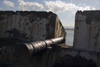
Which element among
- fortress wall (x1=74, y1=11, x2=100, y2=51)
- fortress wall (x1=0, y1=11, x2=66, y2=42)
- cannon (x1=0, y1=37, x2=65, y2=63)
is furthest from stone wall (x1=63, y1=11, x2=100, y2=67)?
cannon (x1=0, y1=37, x2=65, y2=63)

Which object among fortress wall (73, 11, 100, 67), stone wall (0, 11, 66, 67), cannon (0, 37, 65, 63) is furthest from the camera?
stone wall (0, 11, 66, 67)

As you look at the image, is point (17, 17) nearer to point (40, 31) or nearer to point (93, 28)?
point (40, 31)

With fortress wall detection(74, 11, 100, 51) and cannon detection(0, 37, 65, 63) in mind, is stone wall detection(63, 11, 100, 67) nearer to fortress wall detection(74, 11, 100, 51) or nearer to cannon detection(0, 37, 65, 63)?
fortress wall detection(74, 11, 100, 51)

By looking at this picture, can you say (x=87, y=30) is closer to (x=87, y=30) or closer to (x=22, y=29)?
(x=87, y=30)

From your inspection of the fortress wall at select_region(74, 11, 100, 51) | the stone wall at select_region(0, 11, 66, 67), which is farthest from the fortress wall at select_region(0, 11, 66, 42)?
the fortress wall at select_region(74, 11, 100, 51)

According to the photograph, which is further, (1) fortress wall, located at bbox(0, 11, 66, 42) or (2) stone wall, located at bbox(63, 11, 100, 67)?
(1) fortress wall, located at bbox(0, 11, 66, 42)

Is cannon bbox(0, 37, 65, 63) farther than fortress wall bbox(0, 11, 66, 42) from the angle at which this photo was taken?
No

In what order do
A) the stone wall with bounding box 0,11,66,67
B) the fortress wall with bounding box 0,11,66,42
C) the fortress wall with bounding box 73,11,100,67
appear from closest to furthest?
1. the fortress wall with bounding box 73,11,100,67
2. the stone wall with bounding box 0,11,66,67
3. the fortress wall with bounding box 0,11,66,42

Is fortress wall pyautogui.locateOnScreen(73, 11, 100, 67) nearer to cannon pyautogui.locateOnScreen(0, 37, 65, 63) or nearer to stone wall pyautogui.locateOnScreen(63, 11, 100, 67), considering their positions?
stone wall pyautogui.locateOnScreen(63, 11, 100, 67)

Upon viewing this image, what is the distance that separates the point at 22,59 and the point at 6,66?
537 cm

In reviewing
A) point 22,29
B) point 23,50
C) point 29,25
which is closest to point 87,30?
point 29,25

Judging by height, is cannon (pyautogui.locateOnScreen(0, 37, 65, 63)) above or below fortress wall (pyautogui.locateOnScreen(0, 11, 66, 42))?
below

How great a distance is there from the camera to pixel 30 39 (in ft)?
35.9

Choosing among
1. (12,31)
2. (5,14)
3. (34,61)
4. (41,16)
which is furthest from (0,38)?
(34,61)
